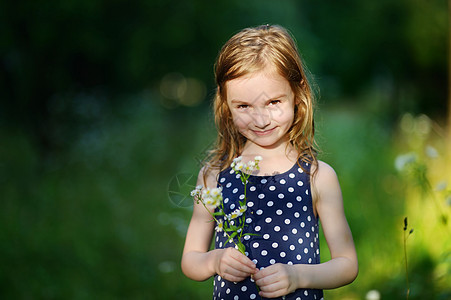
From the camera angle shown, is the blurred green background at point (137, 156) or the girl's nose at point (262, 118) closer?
the girl's nose at point (262, 118)

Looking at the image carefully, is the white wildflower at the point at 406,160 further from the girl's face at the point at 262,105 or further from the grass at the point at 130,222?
the girl's face at the point at 262,105

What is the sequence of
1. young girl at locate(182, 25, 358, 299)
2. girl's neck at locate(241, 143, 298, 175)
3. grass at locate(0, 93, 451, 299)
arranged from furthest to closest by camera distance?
grass at locate(0, 93, 451, 299)
girl's neck at locate(241, 143, 298, 175)
young girl at locate(182, 25, 358, 299)

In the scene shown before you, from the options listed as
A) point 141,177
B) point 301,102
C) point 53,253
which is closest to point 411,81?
point 141,177

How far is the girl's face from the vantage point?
70.9 inches

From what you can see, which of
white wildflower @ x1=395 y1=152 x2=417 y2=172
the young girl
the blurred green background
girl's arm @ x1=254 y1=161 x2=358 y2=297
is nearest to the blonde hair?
the young girl

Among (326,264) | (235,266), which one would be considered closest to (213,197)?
(235,266)

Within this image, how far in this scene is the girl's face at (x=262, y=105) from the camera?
5.90 ft

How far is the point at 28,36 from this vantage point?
20.0 ft

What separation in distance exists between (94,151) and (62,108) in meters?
0.74

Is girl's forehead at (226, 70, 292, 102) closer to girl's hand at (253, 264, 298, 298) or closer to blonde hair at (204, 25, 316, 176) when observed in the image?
blonde hair at (204, 25, 316, 176)

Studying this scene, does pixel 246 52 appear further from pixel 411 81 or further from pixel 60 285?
pixel 411 81

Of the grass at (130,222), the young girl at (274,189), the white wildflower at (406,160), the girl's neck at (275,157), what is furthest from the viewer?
the grass at (130,222)

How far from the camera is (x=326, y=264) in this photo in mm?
1746

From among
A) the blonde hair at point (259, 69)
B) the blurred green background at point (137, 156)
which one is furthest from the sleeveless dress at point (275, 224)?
the blurred green background at point (137, 156)
